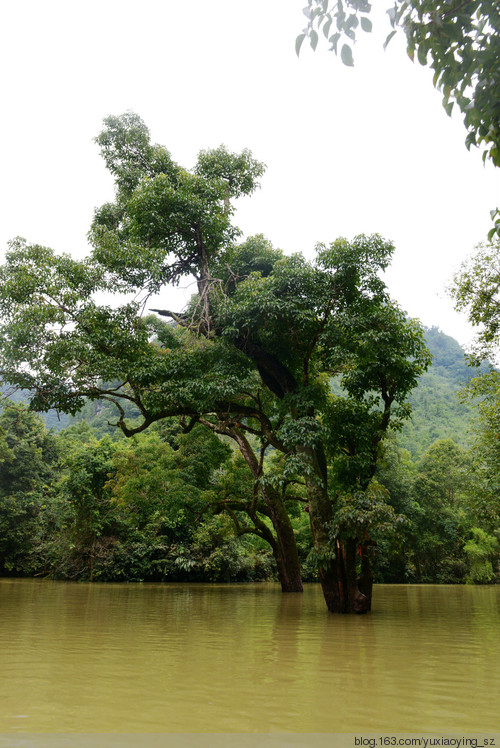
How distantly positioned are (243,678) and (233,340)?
325 inches

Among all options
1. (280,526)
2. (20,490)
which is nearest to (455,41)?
(280,526)

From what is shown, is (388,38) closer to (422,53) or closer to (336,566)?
(422,53)

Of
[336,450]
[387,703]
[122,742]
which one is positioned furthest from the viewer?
[336,450]

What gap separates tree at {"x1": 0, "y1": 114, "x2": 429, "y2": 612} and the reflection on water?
378 cm

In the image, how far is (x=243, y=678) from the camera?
13.8ft

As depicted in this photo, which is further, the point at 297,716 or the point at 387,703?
the point at 387,703

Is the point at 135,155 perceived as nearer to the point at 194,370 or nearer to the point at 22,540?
the point at 194,370

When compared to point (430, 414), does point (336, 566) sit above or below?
below

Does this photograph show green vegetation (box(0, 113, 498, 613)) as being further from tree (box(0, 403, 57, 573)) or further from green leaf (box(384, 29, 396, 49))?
tree (box(0, 403, 57, 573))

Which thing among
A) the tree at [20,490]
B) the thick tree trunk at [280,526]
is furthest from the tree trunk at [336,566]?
the tree at [20,490]

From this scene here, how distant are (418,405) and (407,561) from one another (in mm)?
36256

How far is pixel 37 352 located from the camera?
10.5 metres

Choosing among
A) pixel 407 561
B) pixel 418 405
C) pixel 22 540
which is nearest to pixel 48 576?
pixel 22 540

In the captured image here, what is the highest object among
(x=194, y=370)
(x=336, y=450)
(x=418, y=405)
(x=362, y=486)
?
(x=418, y=405)
